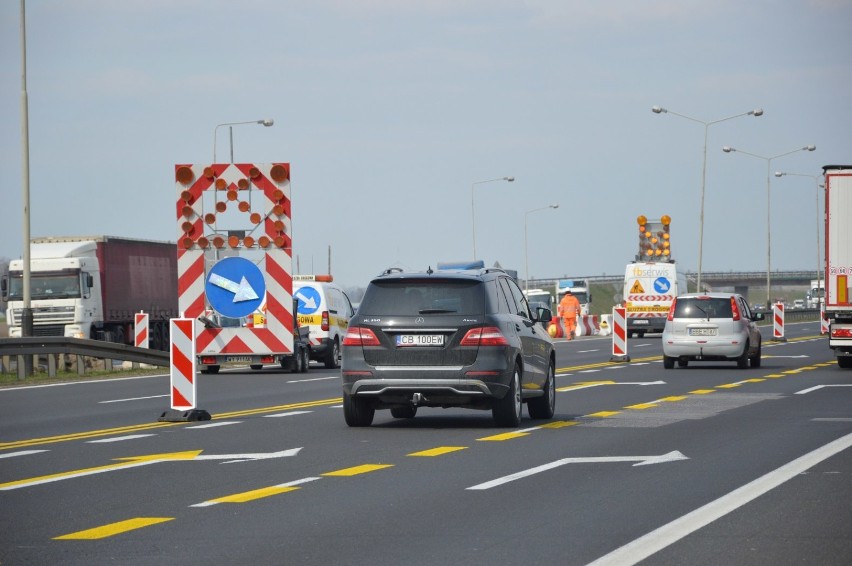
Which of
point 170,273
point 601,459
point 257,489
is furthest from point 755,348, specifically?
point 170,273

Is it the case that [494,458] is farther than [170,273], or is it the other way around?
[170,273]

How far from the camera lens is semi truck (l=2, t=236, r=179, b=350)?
45.4 meters

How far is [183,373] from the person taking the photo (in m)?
17.7

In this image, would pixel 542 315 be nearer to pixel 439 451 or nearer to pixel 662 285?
pixel 439 451

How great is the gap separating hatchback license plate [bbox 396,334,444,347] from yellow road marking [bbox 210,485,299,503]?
16.2ft

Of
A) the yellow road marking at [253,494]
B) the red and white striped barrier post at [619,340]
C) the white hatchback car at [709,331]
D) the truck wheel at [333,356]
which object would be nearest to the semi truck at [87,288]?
the truck wheel at [333,356]

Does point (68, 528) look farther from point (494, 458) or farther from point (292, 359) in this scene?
point (292, 359)

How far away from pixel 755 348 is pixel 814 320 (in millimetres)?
65311

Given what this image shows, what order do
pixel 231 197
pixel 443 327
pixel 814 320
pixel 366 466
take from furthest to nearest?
pixel 814 320, pixel 231 197, pixel 443 327, pixel 366 466

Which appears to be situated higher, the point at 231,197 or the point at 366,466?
the point at 231,197

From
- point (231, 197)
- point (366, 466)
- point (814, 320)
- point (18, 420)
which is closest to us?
point (366, 466)

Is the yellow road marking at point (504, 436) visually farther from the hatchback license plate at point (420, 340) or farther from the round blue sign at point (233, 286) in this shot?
the round blue sign at point (233, 286)

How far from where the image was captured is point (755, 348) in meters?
32.0

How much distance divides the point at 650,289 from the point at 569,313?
17.0ft
